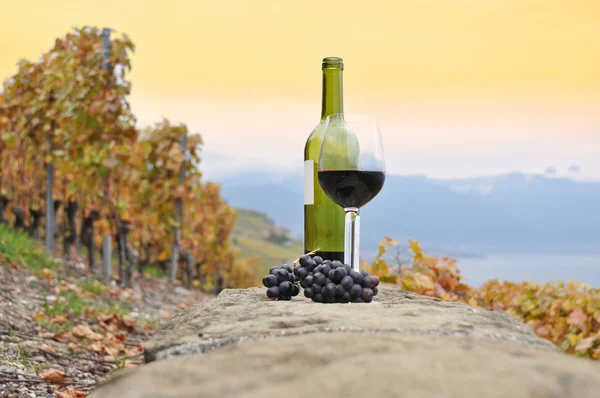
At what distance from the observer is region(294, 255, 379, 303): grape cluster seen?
244cm

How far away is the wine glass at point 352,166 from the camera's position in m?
2.72

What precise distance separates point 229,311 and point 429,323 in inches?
28.6

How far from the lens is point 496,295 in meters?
4.65

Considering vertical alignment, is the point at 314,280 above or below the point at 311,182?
below

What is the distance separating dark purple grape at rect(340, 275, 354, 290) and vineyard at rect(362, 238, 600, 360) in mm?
1570

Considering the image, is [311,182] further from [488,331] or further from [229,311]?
[488,331]

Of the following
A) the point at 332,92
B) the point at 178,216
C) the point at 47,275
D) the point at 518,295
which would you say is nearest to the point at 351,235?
the point at 332,92

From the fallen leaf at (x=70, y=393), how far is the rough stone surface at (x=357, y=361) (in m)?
2.05

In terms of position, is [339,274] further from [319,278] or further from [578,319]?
[578,319]

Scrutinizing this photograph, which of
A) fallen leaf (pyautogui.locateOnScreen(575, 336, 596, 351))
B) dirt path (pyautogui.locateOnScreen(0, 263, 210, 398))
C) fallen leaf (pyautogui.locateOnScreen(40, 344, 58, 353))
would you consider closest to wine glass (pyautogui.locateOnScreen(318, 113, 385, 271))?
fallen leaf (pyautogui.locateOnScreen(575, 336, 596, 351))

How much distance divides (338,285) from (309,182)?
850 millimetres

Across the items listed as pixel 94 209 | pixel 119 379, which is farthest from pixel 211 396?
pixel 94 209

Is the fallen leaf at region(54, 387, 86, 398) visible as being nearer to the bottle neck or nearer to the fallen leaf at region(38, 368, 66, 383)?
the fallen leaf at region(38, 368, 66, 383)

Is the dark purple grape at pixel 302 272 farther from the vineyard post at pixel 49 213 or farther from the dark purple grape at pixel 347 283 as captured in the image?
the vineyard post at pixel 49 213
